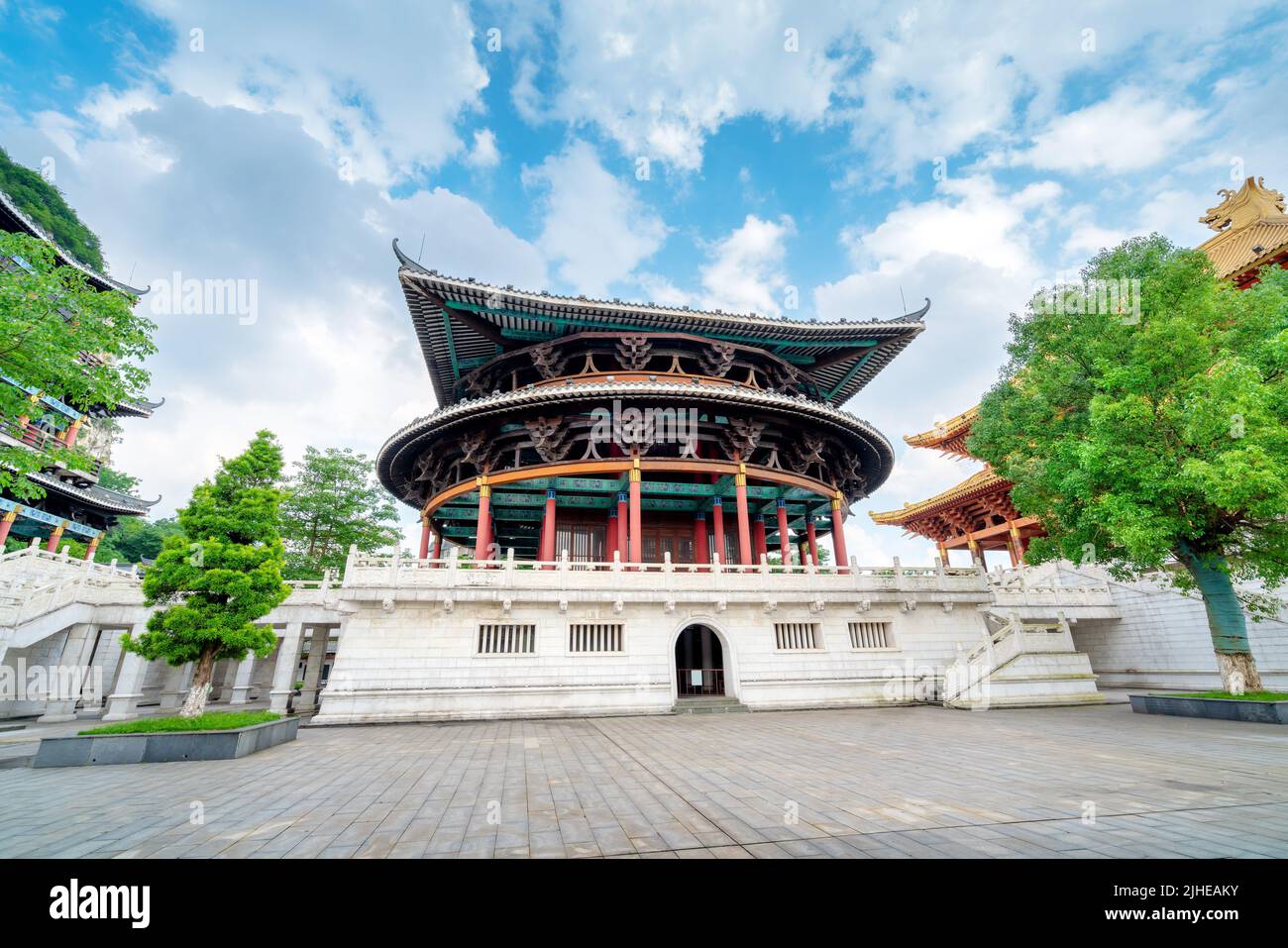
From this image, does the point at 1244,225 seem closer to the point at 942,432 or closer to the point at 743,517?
the point at 942,432

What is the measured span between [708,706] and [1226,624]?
12119 mm

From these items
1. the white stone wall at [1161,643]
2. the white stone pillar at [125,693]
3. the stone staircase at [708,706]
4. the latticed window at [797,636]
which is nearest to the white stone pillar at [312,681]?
the white stone pillar at [125,693]

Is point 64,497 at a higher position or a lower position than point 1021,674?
A: higher

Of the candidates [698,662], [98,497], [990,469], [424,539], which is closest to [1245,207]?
[990,469]

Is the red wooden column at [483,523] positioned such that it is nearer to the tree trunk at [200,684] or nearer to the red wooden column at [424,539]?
the red wooden column at [424,539]

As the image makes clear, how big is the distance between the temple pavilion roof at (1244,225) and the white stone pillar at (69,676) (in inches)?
1659

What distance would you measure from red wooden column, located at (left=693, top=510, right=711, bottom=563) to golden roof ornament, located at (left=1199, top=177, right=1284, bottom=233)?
25844 millimetres

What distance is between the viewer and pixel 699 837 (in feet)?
14.6

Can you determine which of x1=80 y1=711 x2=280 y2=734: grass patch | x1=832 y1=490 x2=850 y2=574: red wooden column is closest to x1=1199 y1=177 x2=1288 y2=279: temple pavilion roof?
x1=832 y1=490 x2=850 y2=574: red wooden column

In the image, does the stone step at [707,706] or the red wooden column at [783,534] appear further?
the red wooden column at [783,534]

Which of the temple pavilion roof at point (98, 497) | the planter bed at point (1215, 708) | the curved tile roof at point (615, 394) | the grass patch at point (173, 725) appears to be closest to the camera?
the grass patch at point (173, 725)

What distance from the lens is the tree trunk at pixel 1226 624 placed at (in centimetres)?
1180

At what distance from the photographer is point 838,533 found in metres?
20.9
